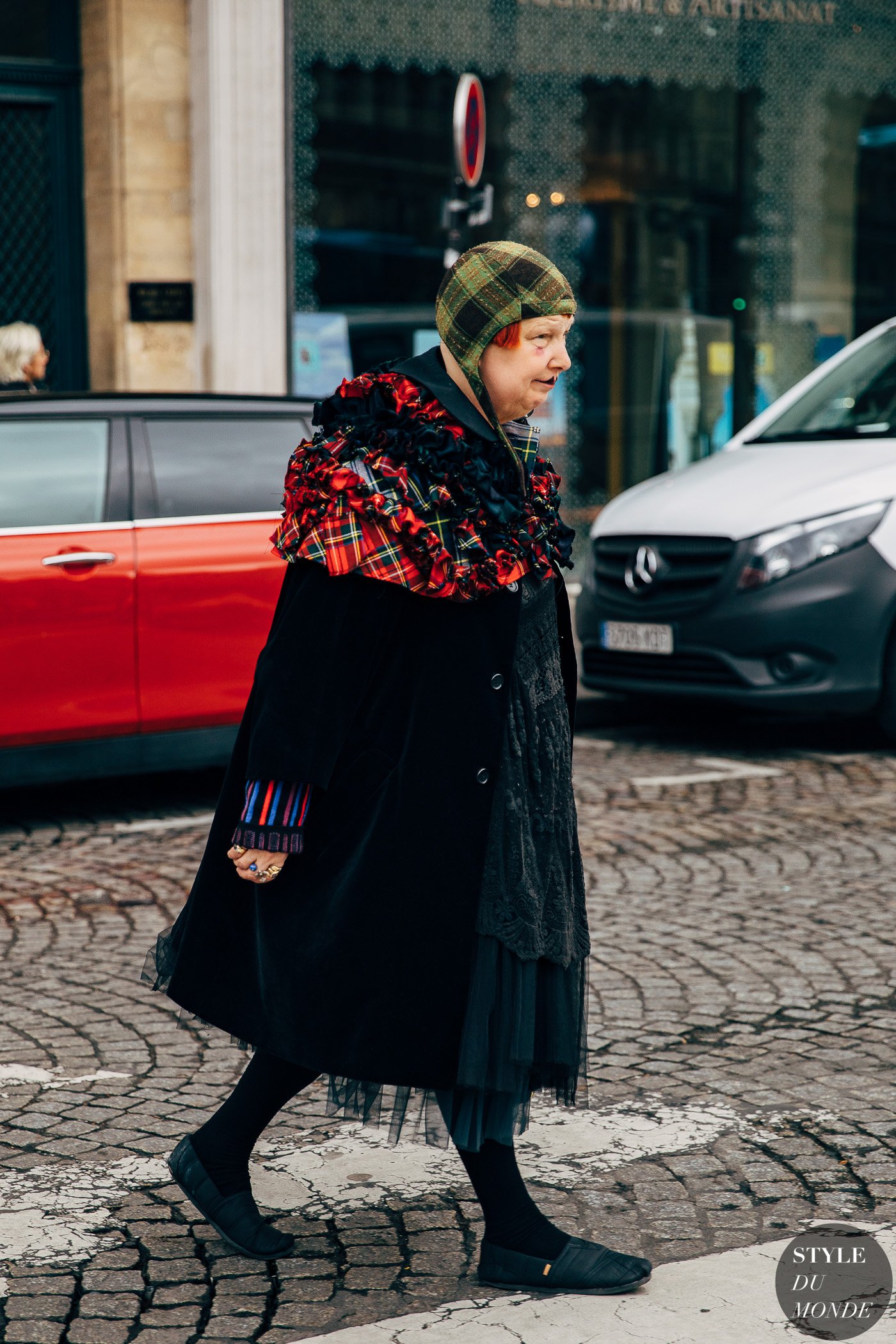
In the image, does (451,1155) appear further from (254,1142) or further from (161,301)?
(161,301)

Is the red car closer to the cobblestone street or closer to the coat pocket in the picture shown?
the cobblestone street

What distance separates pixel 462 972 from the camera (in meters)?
2.85

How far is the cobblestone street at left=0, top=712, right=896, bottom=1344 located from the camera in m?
3.05

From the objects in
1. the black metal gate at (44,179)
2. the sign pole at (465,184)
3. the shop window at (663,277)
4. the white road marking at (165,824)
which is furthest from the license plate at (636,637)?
the shop window at (663,277)

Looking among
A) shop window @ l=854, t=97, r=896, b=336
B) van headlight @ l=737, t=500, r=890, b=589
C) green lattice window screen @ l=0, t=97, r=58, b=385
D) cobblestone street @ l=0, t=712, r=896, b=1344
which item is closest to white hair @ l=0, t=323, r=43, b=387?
green lattice window screen @ l=0, t=97, r=58, b=385

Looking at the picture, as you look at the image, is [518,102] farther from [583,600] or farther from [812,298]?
[583,600]

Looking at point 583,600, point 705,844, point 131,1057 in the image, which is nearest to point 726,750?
point 583,600

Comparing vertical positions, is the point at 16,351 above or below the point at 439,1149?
above

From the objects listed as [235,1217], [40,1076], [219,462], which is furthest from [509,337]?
[219,462]

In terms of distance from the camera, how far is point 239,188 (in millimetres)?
12219

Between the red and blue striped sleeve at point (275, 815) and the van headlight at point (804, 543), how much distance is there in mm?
5269

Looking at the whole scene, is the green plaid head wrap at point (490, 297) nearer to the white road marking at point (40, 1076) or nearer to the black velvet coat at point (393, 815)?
the black velvet coat at point (393, 815)

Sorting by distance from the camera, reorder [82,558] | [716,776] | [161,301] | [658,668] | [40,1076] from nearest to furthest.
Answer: [40,1076]
[82,558]
[716,776]
[658,668]
[161,301]

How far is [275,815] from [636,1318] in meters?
1.02
